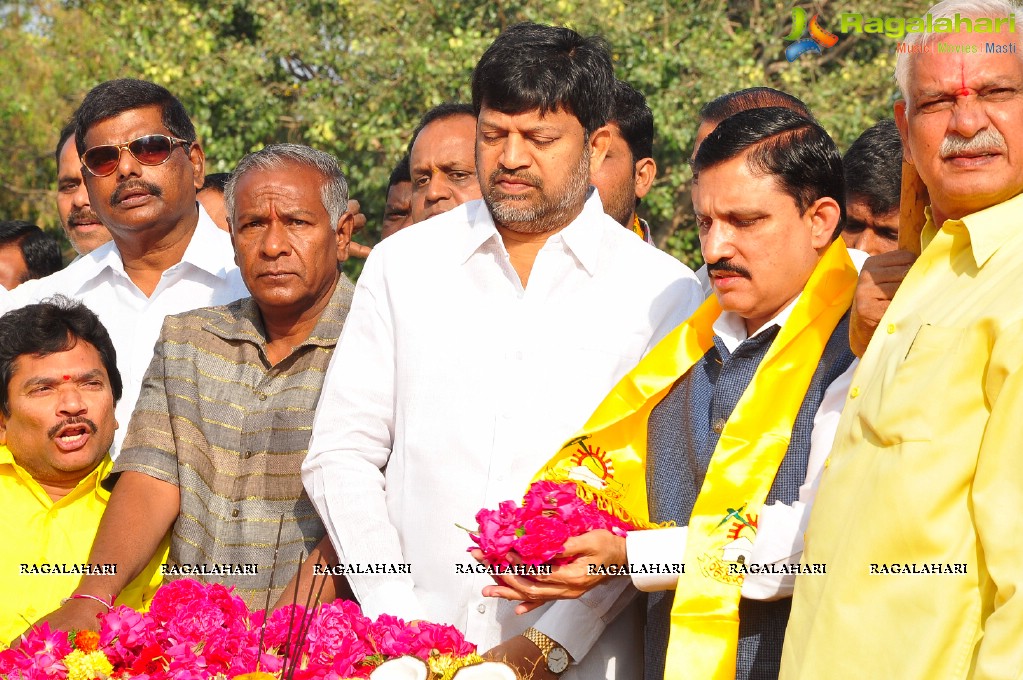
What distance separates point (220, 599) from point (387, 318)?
3.69ft

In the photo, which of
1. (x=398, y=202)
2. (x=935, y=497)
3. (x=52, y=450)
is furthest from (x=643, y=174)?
(x=935, y=497)

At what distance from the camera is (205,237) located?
210 inches

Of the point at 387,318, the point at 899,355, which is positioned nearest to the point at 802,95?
the point at 387,318

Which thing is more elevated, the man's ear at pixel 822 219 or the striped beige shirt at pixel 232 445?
the man's ear at pixel 822 219

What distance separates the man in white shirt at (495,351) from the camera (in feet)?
12.3

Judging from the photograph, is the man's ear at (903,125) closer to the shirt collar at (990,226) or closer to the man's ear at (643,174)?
the shirt collar at (990,226)

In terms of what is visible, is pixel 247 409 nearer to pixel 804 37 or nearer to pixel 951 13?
pixel 951 13

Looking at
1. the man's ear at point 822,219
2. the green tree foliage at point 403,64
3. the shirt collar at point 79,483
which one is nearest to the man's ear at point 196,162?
the shirt collar at point 79,483

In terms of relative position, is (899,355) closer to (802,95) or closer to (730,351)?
(730,351)

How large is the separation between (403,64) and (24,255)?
5.28 meters

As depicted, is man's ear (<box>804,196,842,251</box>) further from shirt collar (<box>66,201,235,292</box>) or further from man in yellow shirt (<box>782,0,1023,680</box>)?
shirt collar (<box>66,201,235,292</box>)

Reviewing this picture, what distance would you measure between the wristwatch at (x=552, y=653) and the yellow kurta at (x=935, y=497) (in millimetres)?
889

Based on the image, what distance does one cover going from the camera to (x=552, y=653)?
353cm

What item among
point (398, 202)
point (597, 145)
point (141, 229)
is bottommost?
point (597, 145)
